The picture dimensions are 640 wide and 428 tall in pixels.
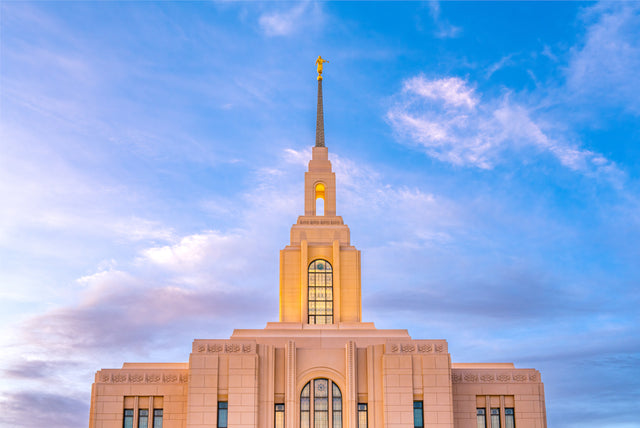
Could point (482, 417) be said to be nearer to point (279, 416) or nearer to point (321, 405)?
point (321, 405)

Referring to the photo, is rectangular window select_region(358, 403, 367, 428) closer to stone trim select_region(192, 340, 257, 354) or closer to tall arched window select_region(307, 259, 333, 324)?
stone trim select_region(192, 340, 257, 354)

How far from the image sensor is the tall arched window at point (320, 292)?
51188mm

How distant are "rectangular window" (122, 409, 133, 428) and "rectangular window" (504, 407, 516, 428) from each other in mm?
21256

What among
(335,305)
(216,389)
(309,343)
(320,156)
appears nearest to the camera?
(216,389)

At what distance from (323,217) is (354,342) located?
548 inches

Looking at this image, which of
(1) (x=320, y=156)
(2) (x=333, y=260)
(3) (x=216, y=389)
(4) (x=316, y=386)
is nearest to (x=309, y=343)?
(4) (x=316, y=386)

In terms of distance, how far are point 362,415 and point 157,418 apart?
11658mm

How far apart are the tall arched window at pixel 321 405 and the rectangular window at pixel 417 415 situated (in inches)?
159

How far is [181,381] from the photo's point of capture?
143 feet

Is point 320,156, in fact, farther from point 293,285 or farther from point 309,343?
point 309,343

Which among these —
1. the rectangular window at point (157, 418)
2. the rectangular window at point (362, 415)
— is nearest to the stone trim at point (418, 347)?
the rectangular window at point (362, 415)

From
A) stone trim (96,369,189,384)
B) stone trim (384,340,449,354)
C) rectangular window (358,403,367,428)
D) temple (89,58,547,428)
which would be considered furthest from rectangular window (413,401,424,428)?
stone trim (96,369,189,384)

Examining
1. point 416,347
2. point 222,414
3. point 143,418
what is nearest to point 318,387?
point 222,414

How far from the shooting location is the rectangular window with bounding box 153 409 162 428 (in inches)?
1694
